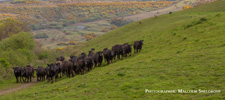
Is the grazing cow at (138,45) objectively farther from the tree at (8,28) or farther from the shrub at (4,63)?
the tree at (8,28)

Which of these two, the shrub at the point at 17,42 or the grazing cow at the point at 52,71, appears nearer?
the grazing cow at the point at 52,71

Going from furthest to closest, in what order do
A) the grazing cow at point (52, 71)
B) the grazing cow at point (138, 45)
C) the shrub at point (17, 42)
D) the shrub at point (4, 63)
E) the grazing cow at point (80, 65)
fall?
the shrub at point (17, 42) < the shrub at point (4, 63) < the grazing cow at point (138, 45) < the grazing cow at point (80, 65) < the grazing cow at point (52, 71)

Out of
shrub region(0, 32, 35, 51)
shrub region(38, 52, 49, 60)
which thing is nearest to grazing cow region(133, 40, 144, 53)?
shrub region(38, 52, 49, 60)

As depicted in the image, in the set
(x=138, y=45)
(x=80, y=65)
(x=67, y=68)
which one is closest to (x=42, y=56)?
(x=67, y=68)

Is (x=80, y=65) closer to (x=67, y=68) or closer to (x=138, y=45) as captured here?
(x=67, y=68)

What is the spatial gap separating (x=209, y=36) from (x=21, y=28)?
46.5 m

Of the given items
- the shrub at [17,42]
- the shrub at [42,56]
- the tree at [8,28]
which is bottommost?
the shrub at [42,56]

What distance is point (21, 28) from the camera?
5228cm

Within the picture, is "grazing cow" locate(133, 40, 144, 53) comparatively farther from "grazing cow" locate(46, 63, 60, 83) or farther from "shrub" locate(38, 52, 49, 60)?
"shrub" locate(38, 52, 49, 60)

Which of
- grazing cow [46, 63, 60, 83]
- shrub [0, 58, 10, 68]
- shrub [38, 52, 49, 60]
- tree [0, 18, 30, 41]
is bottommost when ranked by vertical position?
grazing cow [46, 63, 60, 83]

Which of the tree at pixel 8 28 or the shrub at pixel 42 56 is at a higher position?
the tree at pixel 8 28

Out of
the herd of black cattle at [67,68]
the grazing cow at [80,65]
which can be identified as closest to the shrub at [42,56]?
the herd of black cattle at [67,68]

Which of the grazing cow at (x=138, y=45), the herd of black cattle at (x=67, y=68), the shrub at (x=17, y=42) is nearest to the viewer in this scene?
the herd of black cattle at (x=67, y=68)

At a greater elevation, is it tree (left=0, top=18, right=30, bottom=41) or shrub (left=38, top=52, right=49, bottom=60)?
tree (left=0, top=18, right=30, bottom=41)
